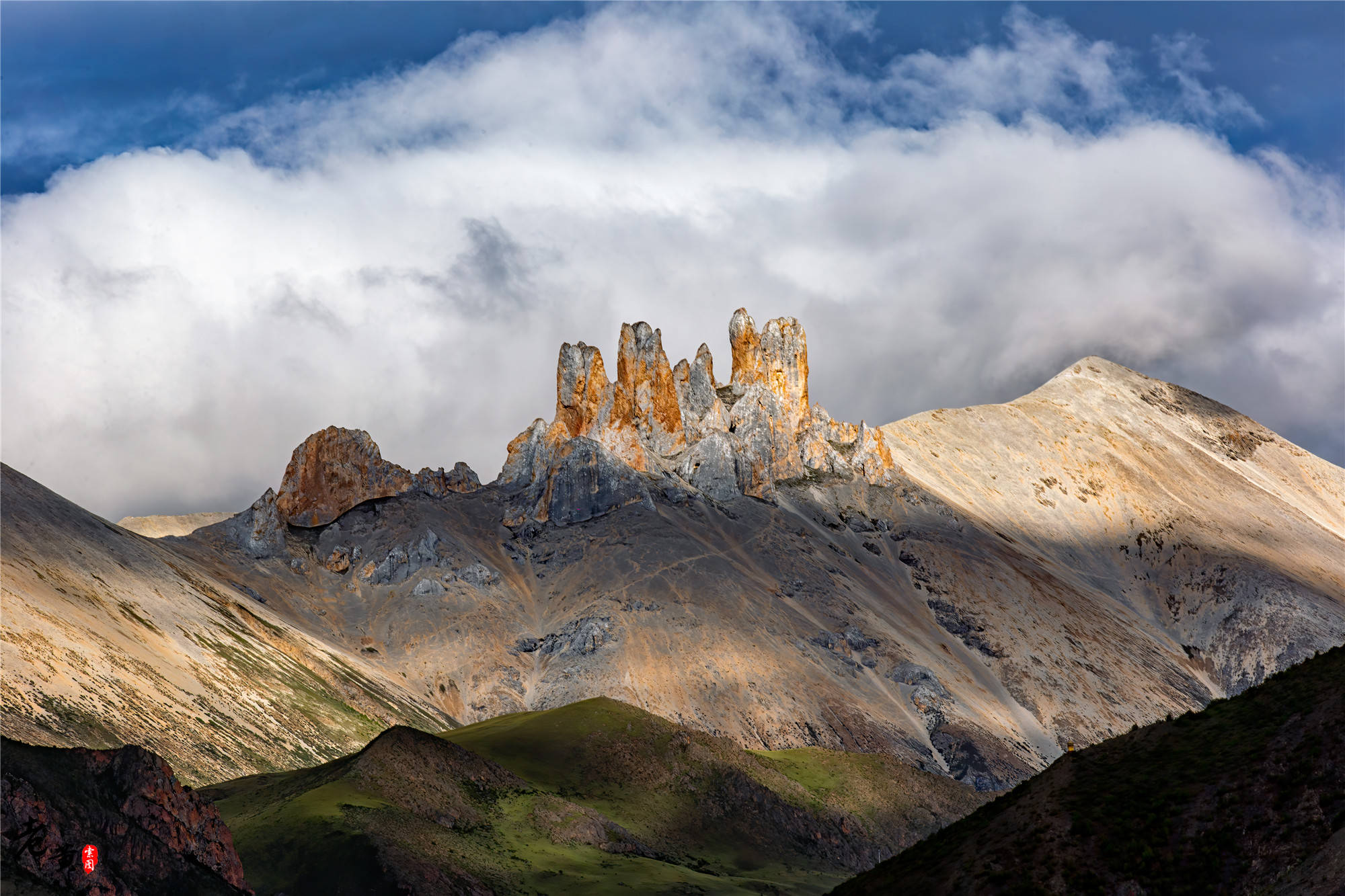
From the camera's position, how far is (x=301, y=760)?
184 meters

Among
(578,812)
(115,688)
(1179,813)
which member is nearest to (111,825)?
(1179,813)

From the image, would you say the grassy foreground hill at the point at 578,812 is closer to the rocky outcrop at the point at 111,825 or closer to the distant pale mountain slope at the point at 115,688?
the rocky outcrop at the point at 111,825

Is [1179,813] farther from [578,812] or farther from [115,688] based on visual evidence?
[115,688]

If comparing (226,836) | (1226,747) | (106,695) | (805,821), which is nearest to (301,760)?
(106,695)

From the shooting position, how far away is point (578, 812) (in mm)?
117562

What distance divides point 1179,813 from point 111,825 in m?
53.5

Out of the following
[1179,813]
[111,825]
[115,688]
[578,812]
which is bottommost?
[578,812]

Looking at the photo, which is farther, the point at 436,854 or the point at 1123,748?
the point at 436,854

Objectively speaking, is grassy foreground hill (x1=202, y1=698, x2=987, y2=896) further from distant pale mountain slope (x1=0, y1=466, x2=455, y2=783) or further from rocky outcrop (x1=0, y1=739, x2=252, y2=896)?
distant pale mountain slope (x1=0, y1=466, x2=455, y2=783)

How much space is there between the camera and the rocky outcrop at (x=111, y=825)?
59031 mm

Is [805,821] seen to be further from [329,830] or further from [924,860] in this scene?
[924,860]

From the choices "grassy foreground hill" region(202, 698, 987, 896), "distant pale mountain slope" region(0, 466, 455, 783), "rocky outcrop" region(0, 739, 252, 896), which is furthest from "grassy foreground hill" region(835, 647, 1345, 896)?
"distant pale mountain slope" region(0, 466, 455, 783)

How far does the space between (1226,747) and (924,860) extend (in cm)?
1585

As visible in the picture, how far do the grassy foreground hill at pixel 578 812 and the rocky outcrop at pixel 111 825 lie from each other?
53.9 feet
